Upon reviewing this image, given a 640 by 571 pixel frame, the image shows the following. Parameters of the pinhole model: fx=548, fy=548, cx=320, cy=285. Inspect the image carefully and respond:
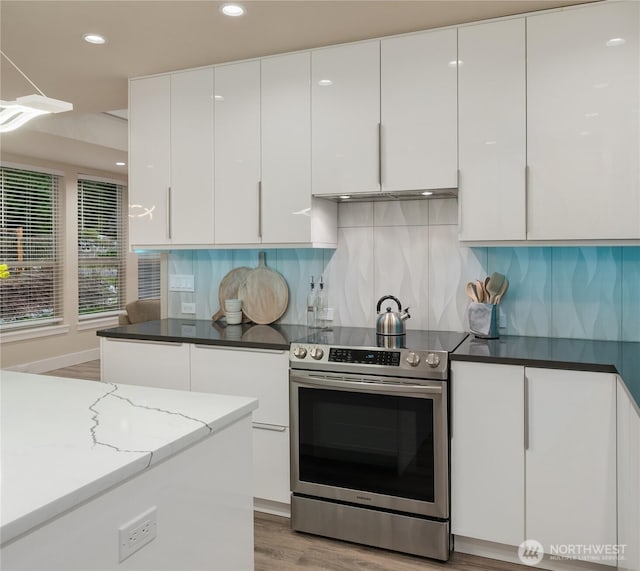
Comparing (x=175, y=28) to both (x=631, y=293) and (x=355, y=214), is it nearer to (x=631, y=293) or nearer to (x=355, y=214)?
(x=355, y=214)

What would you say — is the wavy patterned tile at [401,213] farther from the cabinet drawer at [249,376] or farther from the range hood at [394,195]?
the cabinet drawer at [249,376]

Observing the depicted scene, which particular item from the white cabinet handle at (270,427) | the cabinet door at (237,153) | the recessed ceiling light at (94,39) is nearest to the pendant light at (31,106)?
the recessed ceiling light at (94,39)

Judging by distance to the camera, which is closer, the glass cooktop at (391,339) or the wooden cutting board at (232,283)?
the glass cooktop at (391,339)

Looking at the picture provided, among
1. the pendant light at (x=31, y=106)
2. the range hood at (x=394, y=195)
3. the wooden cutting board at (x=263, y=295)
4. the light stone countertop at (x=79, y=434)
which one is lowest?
the light stone countertop at (x=79, y=434)

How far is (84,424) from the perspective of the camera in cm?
146

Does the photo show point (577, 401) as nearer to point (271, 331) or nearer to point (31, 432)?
point (271, 331)

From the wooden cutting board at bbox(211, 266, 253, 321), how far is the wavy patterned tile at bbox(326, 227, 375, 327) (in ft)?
1.93

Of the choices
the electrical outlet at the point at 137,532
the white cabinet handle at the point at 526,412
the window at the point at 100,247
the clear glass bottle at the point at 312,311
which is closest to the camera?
the electrical outlet at the point at 137,532

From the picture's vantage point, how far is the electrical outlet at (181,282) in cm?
376

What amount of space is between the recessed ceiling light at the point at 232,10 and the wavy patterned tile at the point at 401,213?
1248 millimetres

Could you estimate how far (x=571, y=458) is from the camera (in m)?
2.31

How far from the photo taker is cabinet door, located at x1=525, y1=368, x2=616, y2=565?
224cm

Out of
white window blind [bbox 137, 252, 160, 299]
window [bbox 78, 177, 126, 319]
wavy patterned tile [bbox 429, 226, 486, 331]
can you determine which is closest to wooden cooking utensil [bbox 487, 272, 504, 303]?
wavy patterned tile [bbox 429, 226, 486, 331]

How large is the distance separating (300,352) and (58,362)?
515 cm
